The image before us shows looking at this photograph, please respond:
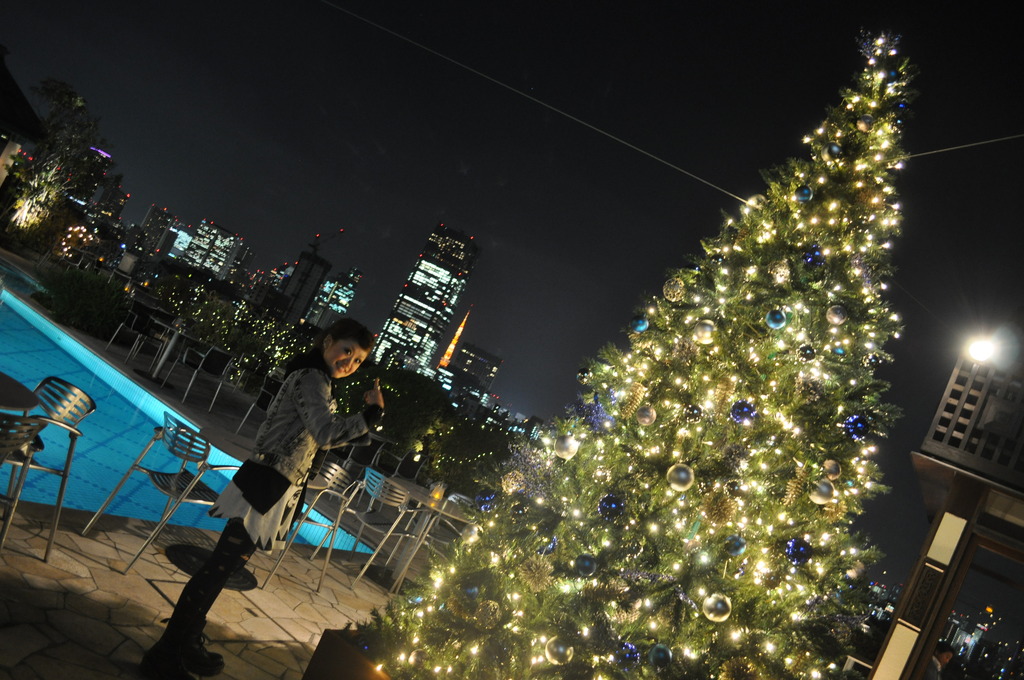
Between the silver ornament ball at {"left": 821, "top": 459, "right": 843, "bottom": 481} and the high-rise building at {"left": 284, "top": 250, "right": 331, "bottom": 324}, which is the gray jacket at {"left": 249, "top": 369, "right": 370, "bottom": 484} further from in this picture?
the high-rise building at {"left": 284, "top": 250, "right": 331, "bottom": 324}

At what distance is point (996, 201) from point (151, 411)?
13.2 m

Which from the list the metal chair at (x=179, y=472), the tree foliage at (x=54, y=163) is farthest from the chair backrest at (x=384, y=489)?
the tree foliage at (x=54, y=163)

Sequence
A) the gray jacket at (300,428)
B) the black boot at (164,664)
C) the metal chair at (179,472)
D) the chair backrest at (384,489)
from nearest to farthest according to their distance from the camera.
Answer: the black boot at (164,664) < the gray jacket at (300,428) < the metal chair at (179,472) < the chair backrest at (384,489)

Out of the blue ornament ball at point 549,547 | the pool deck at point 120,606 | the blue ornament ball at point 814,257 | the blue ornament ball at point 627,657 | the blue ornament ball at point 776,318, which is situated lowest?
the pool deck at point 120,606

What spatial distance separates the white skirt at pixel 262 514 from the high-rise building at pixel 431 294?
160138 mm

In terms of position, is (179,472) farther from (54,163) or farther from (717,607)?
(54,163)

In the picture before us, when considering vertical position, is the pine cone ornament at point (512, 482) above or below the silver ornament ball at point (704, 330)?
below

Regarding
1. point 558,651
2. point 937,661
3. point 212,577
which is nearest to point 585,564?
point 558,651

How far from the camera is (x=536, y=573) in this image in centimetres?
304

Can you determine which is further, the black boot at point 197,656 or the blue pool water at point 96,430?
the blue pool water at point 96,430

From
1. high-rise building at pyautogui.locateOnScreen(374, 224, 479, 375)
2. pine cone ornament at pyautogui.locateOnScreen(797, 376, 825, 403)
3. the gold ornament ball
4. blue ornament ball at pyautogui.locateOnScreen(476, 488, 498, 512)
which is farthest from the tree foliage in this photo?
high-rise building at pyautogui.locateOnScreen(374, 224, 479, 375)

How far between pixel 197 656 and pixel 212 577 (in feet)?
1.40

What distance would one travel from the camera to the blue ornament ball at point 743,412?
3266mm

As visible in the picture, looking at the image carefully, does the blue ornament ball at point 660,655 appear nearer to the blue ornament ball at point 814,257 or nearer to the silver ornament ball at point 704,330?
the silver ornament ball at point 704,330
